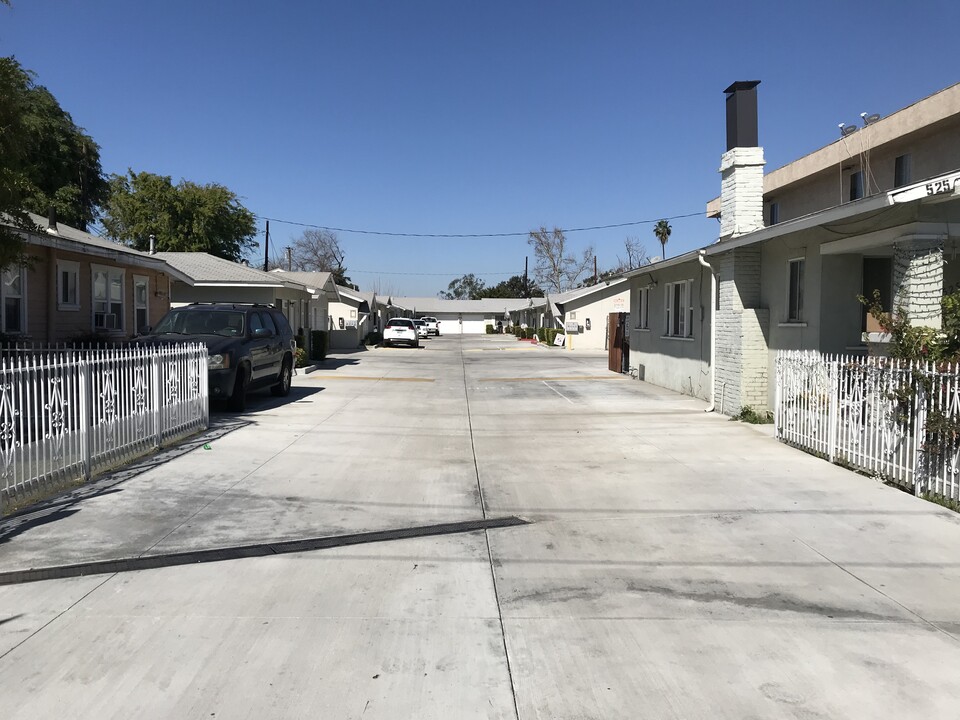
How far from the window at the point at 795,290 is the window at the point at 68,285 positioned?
45.5ft

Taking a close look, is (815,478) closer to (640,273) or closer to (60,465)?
(60,465)

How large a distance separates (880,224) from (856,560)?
5.57 metres

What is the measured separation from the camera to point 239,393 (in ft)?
43.7

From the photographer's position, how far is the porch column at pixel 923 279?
28.8ft

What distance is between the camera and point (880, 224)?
9.56 meters

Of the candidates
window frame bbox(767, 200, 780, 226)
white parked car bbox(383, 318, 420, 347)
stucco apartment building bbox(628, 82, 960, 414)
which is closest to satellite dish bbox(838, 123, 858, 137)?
stucco apartment building bbox(628, 82, 960, 414)

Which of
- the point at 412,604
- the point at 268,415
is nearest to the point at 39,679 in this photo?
the point at 412,604

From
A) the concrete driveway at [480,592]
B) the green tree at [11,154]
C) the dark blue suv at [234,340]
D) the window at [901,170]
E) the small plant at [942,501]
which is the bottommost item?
the concrete driveway at [480,592]

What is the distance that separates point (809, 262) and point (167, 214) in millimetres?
40376

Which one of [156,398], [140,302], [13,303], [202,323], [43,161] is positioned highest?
[43,161]

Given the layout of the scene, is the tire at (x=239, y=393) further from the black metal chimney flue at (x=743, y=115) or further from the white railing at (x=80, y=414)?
the black metal chimney flue at (x=743, y=115)

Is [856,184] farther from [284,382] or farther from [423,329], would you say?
[423,329]

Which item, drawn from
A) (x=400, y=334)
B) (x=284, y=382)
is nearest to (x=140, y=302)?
(x=284, y=382)

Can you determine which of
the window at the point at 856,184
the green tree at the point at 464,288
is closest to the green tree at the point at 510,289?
the green tree at the point at 464,288
